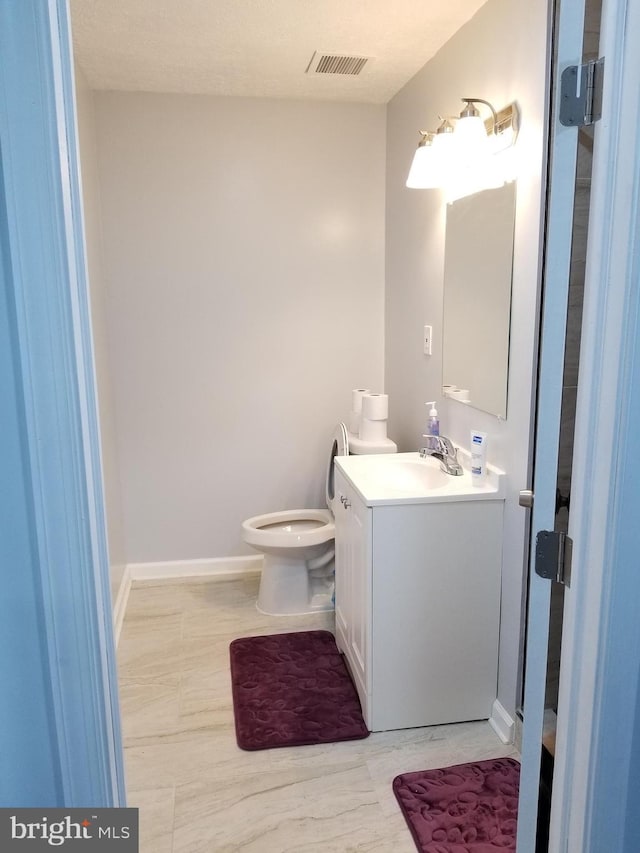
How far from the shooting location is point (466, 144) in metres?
2.20

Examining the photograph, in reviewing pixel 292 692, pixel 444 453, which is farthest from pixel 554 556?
pixel 292 692

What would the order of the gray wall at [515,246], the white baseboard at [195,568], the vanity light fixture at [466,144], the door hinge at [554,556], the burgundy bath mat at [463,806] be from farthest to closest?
the white baseboard at [195,568], the vanity light fixture at [466,144], the gray wall at [515,246], the burgundy bath mat at [463,806], the door hinge at [554,556]

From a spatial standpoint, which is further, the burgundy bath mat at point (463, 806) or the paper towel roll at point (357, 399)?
the paper towel roll at point (357, 399)

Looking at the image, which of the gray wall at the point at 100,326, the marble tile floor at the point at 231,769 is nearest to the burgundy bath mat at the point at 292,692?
the marble tile floor at the point at 231,769

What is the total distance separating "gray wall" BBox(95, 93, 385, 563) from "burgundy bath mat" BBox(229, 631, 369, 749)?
92 cm

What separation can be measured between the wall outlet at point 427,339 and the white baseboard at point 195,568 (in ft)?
5.15

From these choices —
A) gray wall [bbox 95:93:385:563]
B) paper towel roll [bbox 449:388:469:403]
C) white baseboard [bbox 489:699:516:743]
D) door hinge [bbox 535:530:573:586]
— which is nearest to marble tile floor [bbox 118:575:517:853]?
white baseboard [bbox 489:699:516:743]

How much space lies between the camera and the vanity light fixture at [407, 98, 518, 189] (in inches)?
83.0

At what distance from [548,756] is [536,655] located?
262 mm

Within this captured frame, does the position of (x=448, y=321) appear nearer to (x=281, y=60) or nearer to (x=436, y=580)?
(x=436, y=580)

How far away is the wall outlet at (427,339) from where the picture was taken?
114 inches

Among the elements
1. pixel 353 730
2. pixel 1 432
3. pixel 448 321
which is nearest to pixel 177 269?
pixel 448 321

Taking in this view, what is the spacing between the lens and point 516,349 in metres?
2.12

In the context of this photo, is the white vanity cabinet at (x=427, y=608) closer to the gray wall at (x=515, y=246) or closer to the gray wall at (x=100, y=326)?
the gray wall at (x=515, y=246)
